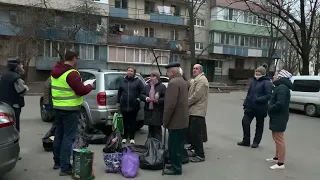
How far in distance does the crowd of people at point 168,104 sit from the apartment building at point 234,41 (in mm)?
37475

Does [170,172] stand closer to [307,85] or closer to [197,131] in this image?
[197,131]

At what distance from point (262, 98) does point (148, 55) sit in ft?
105

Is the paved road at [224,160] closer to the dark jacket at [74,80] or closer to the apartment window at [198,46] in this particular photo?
the dark jacket at [74,80]

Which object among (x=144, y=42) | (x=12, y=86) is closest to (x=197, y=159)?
(x=12, y=86)

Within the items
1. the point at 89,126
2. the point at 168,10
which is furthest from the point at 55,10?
the point at 89,126

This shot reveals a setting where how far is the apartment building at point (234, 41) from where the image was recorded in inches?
1747

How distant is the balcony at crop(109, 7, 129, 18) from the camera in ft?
121

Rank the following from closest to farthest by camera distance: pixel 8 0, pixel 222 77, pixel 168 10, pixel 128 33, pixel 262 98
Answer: pixel 262 98, pixel 8 0, pixel 128 33, pixel 168 10, pixel 222 77

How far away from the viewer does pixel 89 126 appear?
8.02 meters

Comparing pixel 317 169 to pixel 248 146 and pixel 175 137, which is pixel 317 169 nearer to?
pixel 248 146

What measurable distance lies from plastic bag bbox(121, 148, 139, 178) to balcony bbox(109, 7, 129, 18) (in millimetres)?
33248

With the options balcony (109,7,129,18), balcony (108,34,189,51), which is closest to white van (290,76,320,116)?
balcony (108,34,189,51)

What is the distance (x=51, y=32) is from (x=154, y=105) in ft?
78.6

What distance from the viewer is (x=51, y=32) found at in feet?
93.8
